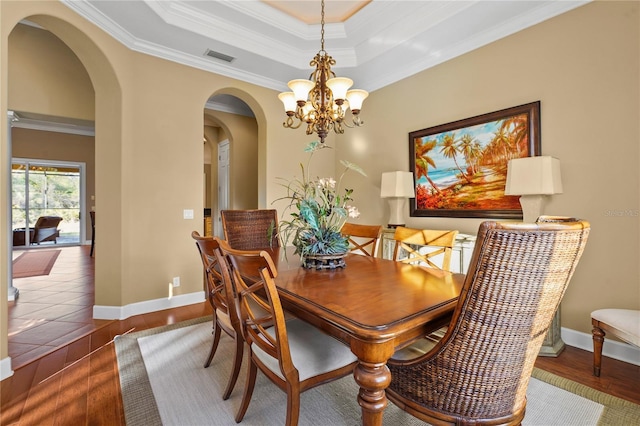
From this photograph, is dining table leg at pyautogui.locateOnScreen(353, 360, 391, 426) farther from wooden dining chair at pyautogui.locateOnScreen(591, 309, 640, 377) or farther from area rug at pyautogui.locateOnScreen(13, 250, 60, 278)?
area rug at pyautogui.locateOnScreen(13, 250, 60, 278)

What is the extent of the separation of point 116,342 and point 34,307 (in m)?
1.67

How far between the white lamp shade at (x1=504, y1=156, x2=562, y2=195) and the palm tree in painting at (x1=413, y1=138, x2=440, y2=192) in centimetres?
99

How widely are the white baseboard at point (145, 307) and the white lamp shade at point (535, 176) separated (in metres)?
3.47

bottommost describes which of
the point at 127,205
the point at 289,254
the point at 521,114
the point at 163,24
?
the point at 289,254

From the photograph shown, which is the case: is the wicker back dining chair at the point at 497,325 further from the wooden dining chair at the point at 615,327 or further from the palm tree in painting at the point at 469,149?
the palm tree in painting at the point at 469,149

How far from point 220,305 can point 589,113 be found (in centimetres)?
310

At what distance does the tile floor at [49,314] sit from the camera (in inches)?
95.3

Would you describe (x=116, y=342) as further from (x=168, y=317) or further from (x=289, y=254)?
(x=289, y=254)

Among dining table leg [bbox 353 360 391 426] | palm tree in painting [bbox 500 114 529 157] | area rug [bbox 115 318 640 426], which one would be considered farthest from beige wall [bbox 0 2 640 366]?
dining table leg [bbox 353 360 391 426]

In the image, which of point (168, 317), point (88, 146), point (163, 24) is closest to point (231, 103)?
point (163, 24)

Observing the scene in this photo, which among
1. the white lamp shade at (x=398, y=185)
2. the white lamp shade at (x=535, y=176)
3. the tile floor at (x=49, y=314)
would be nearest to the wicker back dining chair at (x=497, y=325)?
the white lamp shade at (x=535, y=176)

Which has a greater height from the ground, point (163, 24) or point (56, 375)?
point (163, 24)

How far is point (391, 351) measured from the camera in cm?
104

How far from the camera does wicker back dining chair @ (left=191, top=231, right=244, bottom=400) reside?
1.66 metres
